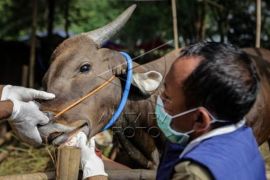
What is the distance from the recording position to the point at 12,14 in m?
17.2

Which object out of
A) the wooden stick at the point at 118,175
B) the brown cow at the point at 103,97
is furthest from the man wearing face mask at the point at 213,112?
the brown cow at the point at 103,97

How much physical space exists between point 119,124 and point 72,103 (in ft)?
1.73

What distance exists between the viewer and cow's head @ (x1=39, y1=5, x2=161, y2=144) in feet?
13.4


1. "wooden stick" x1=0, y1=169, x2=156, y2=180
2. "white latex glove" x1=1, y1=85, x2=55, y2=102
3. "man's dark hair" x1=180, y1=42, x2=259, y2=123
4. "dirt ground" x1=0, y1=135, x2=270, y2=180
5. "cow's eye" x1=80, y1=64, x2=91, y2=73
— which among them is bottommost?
"dirt ground" x1=0, y1=135, x2=270, y2=180

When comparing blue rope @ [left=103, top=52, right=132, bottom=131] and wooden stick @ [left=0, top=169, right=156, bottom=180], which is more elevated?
blue rope @ [left=103, top=52, right=132, bottom=131]

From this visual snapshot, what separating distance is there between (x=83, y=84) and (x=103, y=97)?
0.19m

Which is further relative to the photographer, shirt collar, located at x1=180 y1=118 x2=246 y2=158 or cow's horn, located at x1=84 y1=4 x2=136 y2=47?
cow's horn, located at x1=84 y1=4 x2=136 y2=47

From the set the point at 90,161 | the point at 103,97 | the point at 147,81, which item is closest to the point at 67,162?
the point at 90,161

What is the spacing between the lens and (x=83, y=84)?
427 centimetres

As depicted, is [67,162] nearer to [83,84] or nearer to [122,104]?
[83,84]

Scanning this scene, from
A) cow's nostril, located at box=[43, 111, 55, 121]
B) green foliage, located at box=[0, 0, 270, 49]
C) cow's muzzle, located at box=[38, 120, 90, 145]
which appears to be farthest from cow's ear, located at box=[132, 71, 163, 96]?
green foliage, located at box=[0, 0, 270, 49]

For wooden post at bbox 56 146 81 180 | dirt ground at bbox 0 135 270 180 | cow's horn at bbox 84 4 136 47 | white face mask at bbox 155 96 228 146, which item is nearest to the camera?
white face mask at bbox 155 96 228 146

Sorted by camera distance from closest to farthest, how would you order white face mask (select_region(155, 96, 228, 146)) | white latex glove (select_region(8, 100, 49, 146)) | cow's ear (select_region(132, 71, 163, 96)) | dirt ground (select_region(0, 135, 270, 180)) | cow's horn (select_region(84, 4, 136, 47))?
white face mask (select_region(155, 96, 228, 146)) → white latex glove (select_region(8, 100, 49, 146)) → cow's ear (select_region(132, 71, 163, 96)) → cow's horn (select_region(84, 4, 136, 47)) → dirt ground (select_region(0, 135, 270, 180))

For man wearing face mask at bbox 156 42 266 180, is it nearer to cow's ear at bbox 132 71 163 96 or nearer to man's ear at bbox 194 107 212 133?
man's ear at bbox 194 107 212 133
